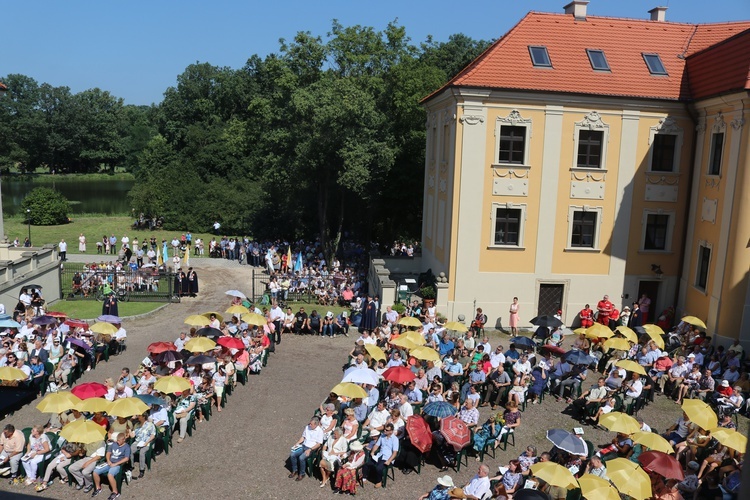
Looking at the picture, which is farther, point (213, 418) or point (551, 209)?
point (551, 209)

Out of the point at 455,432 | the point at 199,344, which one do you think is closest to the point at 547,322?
the point at 455,432

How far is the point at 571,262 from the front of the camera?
86.1 ft

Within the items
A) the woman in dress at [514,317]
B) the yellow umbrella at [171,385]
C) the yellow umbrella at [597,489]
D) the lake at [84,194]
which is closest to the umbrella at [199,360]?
the yellow umbrella at [171,385]

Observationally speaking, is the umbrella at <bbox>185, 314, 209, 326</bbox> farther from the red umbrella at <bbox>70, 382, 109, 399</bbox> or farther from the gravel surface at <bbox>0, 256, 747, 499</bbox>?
the red umbrella at <bbox>70, 382, 109, 399</bbox>

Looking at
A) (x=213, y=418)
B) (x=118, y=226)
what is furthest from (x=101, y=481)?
(x=118, y=226)

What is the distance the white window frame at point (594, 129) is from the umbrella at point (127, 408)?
60.9 feet

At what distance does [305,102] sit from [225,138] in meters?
36.4

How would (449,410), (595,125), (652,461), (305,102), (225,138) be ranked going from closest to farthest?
(652,461) → (449,410) → (595,125) → (305,102) → (225,138)

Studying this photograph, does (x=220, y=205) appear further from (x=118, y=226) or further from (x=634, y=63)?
(x=634, y=63)

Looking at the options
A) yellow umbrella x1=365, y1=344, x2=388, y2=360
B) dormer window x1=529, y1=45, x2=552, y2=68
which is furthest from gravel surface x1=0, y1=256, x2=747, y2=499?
dormer window x1=529, y1=45, x2=552, y2=68

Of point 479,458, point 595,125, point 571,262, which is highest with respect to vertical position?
point 595,125

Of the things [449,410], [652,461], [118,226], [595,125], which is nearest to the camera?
[652,461]

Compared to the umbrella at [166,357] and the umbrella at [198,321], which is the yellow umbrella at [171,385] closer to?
the umbrella at [166,357]

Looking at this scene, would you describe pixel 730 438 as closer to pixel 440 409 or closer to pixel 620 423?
pixel 620 423
